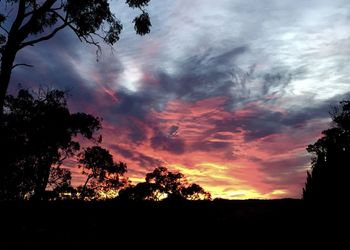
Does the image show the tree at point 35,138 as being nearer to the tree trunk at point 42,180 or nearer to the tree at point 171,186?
the tree trunk at point 42,180

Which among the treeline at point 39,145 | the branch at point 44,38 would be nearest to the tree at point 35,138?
the treeline at point 39,145

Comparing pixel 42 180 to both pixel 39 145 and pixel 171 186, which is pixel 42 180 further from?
pixel 171 186

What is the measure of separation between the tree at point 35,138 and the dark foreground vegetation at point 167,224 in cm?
2317

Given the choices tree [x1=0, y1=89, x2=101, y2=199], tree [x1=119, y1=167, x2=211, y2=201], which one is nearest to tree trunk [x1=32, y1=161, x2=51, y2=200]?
tree [x1=0, y1=89, x2=101, y2=199]

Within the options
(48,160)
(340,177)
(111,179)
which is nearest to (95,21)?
(340,177)

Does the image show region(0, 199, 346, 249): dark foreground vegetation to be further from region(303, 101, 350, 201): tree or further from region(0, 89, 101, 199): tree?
region(0, 89, 101, 199): tree

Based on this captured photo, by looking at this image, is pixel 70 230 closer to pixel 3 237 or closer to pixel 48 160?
pixel 3 237

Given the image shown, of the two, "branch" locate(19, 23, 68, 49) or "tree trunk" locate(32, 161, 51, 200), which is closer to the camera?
"branch" locate(19, 23, 68, 49)

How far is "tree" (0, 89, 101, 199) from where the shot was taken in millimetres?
33688

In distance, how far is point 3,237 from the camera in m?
10.6

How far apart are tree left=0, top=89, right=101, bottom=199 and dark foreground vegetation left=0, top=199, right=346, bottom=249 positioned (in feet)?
76.0

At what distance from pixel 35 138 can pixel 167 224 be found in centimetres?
2666

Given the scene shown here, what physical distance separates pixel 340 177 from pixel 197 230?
396 centimetres

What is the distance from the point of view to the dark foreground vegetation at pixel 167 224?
9.41 m
